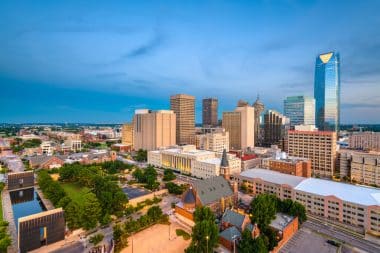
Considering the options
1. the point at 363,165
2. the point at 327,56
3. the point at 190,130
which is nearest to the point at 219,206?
the point at 363,165

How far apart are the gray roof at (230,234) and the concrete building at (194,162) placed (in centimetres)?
4140

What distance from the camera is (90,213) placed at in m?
44.8

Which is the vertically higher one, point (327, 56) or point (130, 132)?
point (327, 56)

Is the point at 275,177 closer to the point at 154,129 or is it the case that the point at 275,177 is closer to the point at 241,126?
the point at 241,126

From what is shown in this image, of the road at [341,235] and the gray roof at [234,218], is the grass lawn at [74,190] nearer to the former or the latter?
the gray roof at [234,218]

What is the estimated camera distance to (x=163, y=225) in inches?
1869

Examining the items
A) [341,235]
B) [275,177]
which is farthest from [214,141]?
[341,235]

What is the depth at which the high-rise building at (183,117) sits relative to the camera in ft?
545

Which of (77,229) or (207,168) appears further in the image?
(207,168)

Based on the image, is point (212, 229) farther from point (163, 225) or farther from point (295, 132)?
point (295, 132)

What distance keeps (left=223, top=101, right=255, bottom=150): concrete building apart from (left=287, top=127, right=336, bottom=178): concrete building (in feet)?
169

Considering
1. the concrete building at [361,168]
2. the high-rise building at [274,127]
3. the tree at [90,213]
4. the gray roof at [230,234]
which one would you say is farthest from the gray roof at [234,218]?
the high-rise building at [274,127]

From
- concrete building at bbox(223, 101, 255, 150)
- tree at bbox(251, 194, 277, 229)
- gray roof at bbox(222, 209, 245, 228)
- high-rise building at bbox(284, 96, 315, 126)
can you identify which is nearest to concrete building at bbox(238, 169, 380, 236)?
tree at bbox(251, 194, 277, 229)

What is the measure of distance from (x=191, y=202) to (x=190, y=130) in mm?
120796
